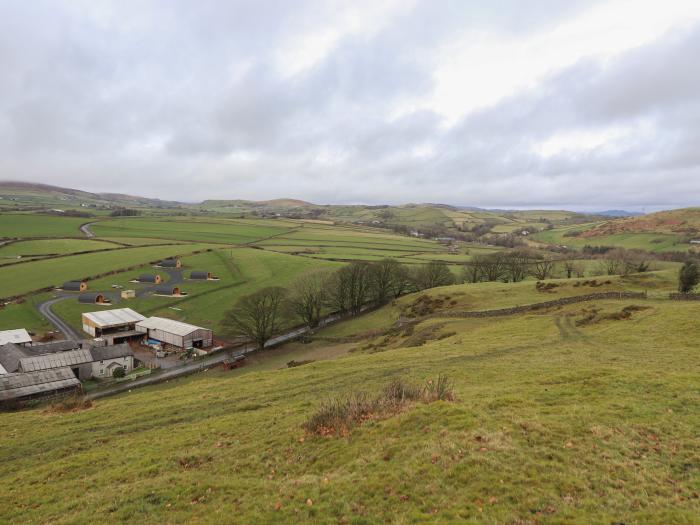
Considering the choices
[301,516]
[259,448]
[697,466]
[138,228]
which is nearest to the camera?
[301,516]

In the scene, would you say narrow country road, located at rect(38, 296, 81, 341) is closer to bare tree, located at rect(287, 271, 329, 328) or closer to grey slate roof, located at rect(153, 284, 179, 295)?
grey slate roof, located at rect(153, 284, 179, 295)

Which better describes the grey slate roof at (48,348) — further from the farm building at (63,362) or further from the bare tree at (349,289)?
the bare tree at (349,289)

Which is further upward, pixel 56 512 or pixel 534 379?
pixel 534 379

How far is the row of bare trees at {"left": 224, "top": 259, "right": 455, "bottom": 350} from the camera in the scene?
61094mm

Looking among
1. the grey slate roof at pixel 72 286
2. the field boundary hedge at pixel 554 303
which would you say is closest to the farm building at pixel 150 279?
the grey slate roof at pixel 72 286

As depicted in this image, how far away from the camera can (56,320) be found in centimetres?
6831

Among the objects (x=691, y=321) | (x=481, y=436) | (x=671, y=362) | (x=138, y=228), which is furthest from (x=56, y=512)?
(x=138, y=228)

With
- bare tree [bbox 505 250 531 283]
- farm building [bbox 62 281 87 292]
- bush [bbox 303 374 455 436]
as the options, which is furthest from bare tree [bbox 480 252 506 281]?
farm building [bbox 62 281 87 292]

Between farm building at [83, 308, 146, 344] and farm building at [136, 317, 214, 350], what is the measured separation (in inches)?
88.2

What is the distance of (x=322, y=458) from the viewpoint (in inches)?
615

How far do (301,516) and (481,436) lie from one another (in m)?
7.28

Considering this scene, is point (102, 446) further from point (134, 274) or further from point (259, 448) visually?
point (134, 274)

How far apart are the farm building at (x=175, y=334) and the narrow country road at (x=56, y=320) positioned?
10831 mm

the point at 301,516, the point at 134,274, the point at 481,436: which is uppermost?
the point at 481,436
